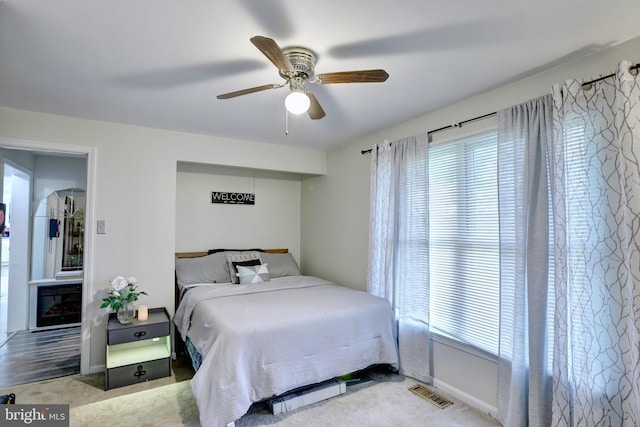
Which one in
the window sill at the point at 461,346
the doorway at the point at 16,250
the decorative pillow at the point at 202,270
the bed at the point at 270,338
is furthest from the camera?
the doorway at the point at 16,250

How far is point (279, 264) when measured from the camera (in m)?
4.20

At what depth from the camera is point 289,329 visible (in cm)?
235

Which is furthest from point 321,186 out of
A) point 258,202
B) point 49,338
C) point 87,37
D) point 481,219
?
point 49,338

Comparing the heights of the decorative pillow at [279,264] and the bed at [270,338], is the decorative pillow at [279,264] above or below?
above

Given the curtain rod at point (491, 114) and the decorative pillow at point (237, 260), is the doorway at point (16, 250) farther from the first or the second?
the curtain rod at point (491, 114)

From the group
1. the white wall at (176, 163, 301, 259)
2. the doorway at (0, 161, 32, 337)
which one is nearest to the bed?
the white wall at (176, 163, 301, 259)

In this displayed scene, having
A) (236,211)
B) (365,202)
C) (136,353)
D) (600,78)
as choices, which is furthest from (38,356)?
(600,78)

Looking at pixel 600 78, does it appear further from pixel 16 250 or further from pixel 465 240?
pixel 16 250

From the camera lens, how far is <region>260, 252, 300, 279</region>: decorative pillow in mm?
4105

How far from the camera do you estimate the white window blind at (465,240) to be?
2422 mm

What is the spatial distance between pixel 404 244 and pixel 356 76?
5.66ft
